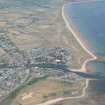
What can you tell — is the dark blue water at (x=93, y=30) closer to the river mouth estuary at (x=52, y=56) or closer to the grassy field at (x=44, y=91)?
the river mouth estuary at (x=52, y=56)

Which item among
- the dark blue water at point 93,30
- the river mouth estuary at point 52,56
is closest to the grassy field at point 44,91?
the river mouth estuary at point 52,56

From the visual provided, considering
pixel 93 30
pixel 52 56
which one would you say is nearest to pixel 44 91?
pixel 52 56

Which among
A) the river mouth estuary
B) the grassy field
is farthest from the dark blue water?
the grassy field

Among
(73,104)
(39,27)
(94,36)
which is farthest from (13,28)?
(73,104)

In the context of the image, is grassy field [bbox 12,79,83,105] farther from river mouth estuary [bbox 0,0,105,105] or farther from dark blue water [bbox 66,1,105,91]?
dark blue water [bbox 66,1,105,91]

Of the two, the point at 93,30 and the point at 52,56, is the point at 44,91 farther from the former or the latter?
the point at 93,30

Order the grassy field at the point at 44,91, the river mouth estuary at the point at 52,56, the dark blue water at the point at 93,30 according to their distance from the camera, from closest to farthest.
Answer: the grassy field at the point at 44,91, the river mouth estuary at the point at 52,56, the dark blue water at the point at 93,30

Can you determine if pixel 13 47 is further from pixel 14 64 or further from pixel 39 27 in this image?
pixel 39 27

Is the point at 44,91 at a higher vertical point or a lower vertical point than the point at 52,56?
lower
